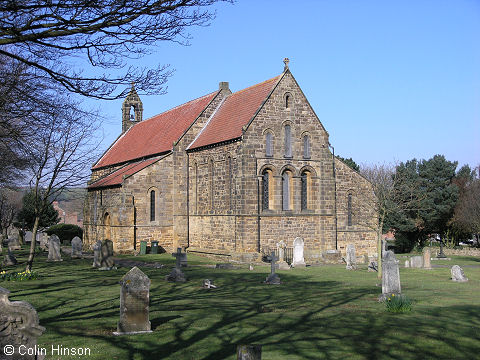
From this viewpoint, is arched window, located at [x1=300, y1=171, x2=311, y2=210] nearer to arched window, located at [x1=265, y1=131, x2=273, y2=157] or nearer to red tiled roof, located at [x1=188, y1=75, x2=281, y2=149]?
arched window, located at [x1=265, y1=131, x2=273, y2=157]

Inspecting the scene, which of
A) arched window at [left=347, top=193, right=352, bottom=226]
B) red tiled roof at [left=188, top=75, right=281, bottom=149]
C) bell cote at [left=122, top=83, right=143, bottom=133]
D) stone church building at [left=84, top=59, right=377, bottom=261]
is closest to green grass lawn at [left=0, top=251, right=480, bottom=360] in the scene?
stone church building at [left=84, top=59, right=377, bottom=261]

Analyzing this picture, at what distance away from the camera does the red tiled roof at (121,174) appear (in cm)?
3834

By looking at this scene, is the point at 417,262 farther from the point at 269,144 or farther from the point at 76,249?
the point at 76,249

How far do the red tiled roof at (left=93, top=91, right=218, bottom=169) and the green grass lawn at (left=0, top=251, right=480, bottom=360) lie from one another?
1900cm

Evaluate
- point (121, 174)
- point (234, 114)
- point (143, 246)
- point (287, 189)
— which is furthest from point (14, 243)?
point (287, 189)

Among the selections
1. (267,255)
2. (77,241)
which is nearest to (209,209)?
(267,255)

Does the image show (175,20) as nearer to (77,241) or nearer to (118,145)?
(77,241)

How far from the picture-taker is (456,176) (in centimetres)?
5634

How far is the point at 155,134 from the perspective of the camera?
44.4m

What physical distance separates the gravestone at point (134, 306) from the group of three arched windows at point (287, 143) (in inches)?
832

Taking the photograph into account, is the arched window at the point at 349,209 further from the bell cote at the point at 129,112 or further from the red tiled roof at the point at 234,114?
the bell cote at the point at 129,112

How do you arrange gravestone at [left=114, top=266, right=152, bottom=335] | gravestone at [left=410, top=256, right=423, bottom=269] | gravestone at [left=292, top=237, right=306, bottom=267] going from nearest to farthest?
gravestone at [left=114, top=266, right=152, bottom=335], gravestone at [left=292, top=237, right=306, bottom=267], gravestone at [left=410, top=256, right=423, bottom=269]

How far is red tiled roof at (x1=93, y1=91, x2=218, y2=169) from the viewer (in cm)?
3997

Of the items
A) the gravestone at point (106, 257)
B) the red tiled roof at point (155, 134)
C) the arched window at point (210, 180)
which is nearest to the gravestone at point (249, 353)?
the gravestone at point (106, 257)
